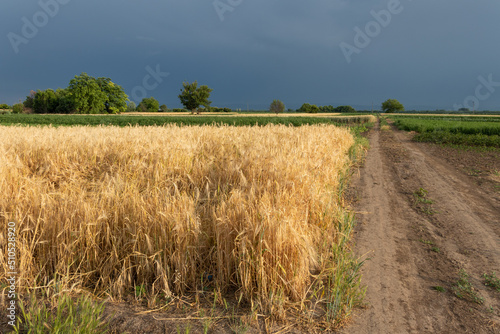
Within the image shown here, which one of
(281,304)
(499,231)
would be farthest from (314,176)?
(499,231)

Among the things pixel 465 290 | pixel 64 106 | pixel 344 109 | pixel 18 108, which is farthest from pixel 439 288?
pixel 344 109

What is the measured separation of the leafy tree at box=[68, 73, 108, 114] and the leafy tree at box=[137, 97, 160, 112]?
1937 inches

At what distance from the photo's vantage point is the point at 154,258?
288 cm

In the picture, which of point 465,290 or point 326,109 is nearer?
point 465,290

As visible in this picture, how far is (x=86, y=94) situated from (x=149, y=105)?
57049mm

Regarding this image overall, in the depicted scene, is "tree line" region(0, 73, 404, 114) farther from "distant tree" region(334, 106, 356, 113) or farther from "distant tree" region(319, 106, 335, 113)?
"distant tree" region(334, 106, 356, 113)

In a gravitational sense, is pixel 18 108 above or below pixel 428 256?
above

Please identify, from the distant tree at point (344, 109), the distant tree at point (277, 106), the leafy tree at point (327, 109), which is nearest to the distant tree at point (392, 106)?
the distant tree at point (344, 109)

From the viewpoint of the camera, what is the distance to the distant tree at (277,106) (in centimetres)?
11631

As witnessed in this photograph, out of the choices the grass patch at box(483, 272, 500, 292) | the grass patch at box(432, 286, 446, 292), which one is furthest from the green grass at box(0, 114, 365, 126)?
the grass patch at box(432, 286, 446, 292)

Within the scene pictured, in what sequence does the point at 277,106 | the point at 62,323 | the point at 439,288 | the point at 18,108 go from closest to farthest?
1. the point at 62,323
2. the point at 439,288
3. the point at 18,108
4. the point at 277,106

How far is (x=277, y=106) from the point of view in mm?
116625

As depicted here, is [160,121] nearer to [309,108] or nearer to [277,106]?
[277,106]

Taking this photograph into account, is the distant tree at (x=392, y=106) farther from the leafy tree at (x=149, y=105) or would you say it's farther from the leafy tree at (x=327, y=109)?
the leafy tree at (x=149, y=105)
